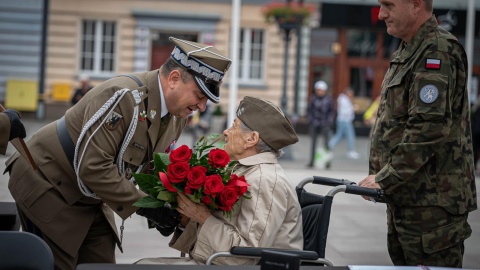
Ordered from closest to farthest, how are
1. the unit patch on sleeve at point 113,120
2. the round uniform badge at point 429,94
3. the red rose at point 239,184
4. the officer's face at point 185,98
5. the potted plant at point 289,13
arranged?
the red rose at point 239,184, the round uniform badge at point 429,94, the unit patch on sleeve at point 113,120, the officer's face at point 185,98, the potted plant at point 289,13

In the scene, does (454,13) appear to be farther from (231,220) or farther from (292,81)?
(231,220)

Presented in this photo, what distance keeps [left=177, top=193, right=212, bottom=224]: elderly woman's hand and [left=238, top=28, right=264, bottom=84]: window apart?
82.1 feet

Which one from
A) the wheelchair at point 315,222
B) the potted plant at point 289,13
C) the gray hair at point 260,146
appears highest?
the potted plant at point 289,13

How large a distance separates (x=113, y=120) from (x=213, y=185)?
0.64 m

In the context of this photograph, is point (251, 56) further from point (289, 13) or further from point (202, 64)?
point (202, 64)

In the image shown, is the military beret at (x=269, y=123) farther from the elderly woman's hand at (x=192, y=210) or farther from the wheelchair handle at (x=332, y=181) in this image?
the elderly woman's hand at (x=192, y=210)

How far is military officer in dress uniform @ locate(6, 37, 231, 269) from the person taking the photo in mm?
3988

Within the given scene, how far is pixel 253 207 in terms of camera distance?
3943 mm

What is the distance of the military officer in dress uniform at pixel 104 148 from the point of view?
399 cm

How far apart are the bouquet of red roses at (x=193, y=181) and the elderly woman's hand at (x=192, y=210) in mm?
29

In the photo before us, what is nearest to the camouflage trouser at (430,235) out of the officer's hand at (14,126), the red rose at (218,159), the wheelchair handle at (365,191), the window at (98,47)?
the wheelchair handle at (365,191)

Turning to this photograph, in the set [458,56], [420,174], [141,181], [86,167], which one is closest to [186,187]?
[141,181]

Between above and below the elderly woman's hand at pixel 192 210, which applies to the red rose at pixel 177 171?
above

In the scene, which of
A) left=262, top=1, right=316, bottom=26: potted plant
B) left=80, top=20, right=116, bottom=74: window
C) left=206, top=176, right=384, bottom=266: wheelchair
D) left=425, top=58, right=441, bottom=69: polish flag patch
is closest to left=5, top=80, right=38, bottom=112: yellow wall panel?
left=80, top=20, right=116, bottom=74: window
